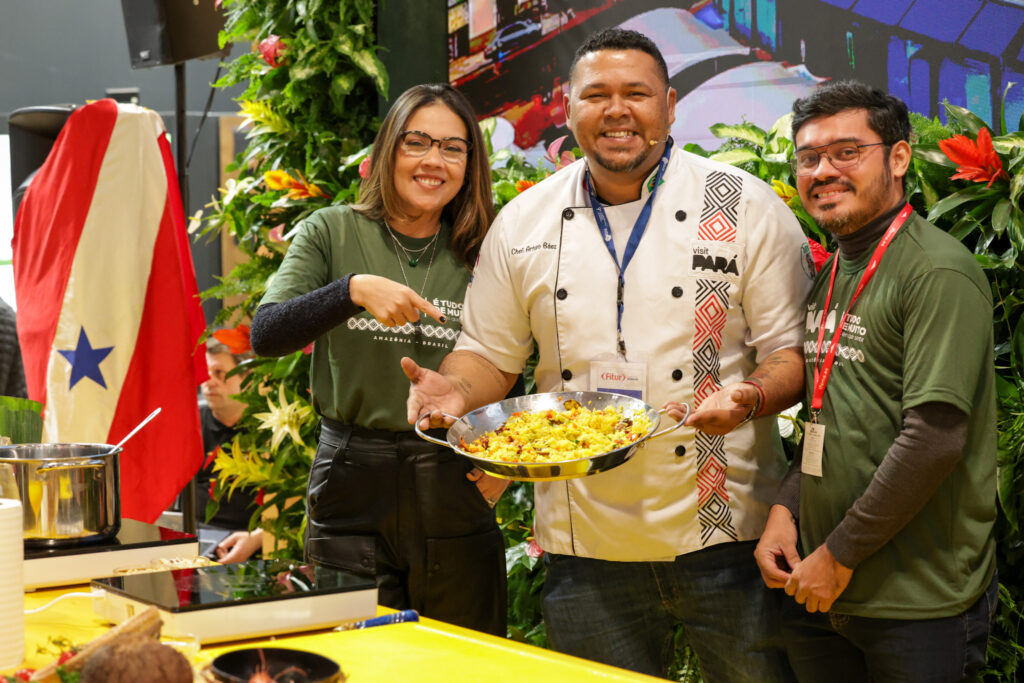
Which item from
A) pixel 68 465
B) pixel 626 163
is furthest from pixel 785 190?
pixel 68 465

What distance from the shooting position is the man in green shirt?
169 centimetres

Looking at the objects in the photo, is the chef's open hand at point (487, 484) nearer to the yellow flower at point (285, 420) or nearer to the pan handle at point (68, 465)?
the pan handle at point (68, 465)

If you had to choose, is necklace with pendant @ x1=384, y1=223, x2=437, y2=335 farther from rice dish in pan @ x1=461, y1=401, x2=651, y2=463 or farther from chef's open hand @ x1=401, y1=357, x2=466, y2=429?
rice dish in pan @ x1=461, y1=401, x2=651, y2=463

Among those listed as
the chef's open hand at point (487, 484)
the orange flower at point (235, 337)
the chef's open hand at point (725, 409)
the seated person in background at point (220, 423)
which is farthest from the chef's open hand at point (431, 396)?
the seated person in background at point (220, 423)

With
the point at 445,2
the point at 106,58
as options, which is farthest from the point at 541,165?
the point at 106,58

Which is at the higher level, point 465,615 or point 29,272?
point 29,272

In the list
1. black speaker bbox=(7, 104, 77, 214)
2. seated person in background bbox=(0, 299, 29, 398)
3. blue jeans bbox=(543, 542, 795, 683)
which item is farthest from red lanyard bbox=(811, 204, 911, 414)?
black speaker bbox=(7, 104, 77, 214)

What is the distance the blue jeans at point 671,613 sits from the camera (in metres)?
1.95

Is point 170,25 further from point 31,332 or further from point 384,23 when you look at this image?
point 31,332

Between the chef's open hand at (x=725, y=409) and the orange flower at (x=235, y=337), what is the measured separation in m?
1.93

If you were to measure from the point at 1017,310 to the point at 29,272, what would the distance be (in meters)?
2.69

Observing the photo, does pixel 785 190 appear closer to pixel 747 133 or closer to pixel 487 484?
pixel 747 133

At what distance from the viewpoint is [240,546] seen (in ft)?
12.6

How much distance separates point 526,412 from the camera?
6.41 ft
